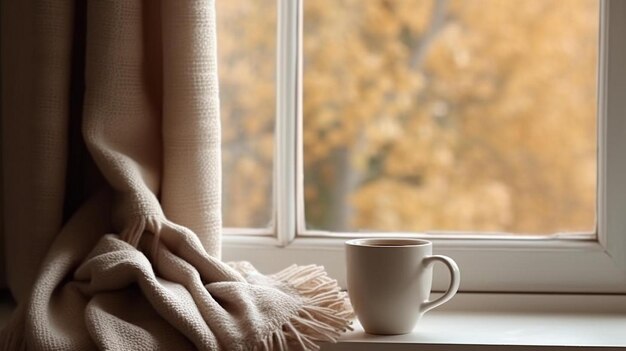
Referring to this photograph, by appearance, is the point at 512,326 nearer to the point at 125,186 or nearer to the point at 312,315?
the point at 312,315

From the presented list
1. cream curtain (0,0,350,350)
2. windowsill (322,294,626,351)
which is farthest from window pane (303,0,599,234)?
cream curtain (0,0,350,350)

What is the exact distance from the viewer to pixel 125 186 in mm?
881

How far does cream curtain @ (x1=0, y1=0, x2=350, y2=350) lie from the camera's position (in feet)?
2.74

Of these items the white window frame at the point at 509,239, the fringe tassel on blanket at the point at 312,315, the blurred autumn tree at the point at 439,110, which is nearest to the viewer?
the fringe tassel on blanket at the point at 312,315

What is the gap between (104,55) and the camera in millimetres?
902

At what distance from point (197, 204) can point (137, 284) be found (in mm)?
114

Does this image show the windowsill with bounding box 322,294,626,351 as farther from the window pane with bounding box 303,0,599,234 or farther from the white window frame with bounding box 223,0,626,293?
the window pane with bounding box 303,0,599,234

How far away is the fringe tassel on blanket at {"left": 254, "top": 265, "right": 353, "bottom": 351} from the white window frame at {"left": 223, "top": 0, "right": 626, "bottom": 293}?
119mm

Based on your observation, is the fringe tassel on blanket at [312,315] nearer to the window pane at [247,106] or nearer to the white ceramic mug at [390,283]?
the white ceramic mug at [390,283]

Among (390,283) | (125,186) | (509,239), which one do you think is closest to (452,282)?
(390,283)

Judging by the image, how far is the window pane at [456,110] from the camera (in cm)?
117

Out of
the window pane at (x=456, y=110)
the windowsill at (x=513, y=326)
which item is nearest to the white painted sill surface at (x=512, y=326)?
the windowsill at (x=513, y=326)

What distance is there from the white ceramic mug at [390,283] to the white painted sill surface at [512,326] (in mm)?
20

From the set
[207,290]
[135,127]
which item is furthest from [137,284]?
[135,127]
